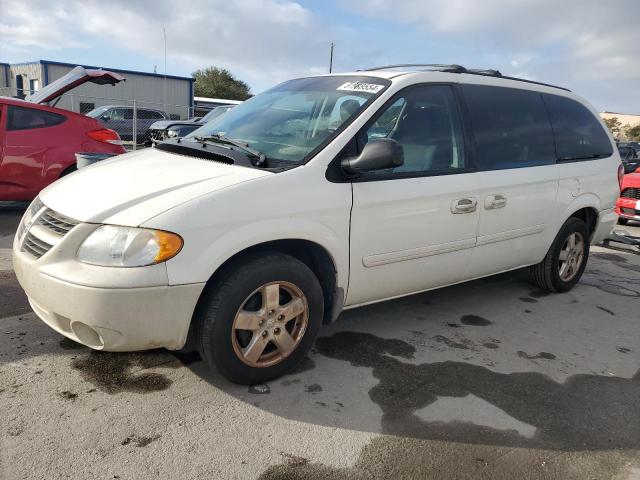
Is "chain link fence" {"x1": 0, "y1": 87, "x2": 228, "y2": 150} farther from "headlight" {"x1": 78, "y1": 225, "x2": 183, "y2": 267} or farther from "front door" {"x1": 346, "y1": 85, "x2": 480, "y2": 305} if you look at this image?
"headlight" {"x1": 78, "y1": 225, "x2": 183, "y2": 267}

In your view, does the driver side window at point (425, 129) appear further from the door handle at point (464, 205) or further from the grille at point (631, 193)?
the grille at point (631, 193)

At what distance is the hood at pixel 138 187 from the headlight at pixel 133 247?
6cm

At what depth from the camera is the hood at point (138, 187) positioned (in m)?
2.58

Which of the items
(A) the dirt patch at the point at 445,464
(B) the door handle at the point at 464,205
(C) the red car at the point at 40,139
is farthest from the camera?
(C) the red car at the point at 40,139

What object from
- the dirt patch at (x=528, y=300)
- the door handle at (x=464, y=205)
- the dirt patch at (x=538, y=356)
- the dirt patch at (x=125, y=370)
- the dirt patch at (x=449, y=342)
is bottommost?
the dirt patch at (x=125, y=370)

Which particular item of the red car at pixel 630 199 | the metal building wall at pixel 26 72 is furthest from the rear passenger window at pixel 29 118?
the metal building wall at pixel 26 72

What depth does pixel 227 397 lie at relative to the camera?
2.85 metres

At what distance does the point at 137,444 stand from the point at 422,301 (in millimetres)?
2796

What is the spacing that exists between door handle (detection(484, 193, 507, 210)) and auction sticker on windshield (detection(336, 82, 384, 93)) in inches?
45.5

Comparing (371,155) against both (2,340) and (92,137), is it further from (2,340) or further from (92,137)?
(92,137)

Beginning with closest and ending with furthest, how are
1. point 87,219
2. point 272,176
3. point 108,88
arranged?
point 87,219, point 272,176, point 108,88

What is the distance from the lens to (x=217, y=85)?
5597cm

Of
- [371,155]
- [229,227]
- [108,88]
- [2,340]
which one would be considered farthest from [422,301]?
[108,88]

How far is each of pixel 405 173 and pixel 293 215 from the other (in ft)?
3.00
